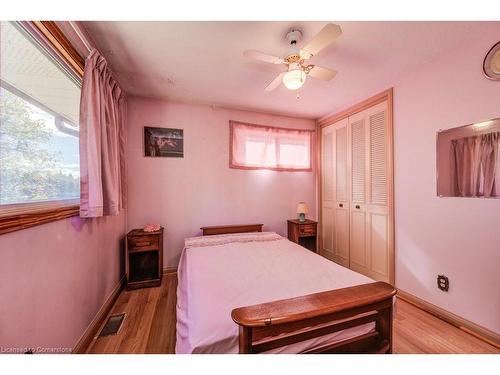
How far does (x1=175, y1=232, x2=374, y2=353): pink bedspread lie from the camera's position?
985 mm

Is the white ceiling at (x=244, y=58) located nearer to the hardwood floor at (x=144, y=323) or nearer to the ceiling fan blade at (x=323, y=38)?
the ceiling fan blade at (x=323, y=38)

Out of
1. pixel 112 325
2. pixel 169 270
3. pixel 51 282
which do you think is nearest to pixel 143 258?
pixel 169 270

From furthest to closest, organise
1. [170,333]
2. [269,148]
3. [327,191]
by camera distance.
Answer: [327,191], [269,148], [170,333]

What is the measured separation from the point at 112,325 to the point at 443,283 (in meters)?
3.06

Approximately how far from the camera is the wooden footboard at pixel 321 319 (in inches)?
34.8

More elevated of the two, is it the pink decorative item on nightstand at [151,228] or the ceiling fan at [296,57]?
the ceiling fan at [296,57]

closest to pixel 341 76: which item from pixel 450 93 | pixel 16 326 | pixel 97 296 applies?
pixel 450 93

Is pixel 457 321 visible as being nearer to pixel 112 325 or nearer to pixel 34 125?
pixel 112 325

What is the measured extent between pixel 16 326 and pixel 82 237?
2.32ft

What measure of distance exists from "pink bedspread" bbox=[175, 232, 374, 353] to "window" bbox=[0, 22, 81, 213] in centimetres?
107

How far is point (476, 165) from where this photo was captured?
1.68 meters

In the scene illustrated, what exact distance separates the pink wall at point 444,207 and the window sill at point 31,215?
3.06 metres

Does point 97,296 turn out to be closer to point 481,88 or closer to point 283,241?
point 283,241

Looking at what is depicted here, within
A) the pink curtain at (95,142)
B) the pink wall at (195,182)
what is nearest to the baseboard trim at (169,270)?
the pink wall at (195,182)
